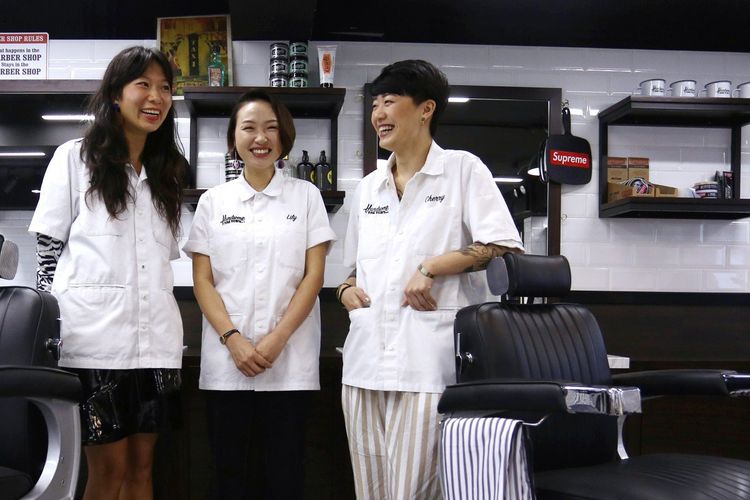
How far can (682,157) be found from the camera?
412 cm

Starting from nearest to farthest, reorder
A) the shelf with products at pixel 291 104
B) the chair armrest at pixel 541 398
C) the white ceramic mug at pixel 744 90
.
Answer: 1. the chair armrest at pixel 541 398
2. the shelf with products at pixel 291 104
3. the white ceramic mug at pixel 744 90

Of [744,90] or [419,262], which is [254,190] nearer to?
[419,262]

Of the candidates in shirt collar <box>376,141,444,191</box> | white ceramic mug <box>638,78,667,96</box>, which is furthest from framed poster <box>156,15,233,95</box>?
white ceramic mug <box>638,78,667,96</box>

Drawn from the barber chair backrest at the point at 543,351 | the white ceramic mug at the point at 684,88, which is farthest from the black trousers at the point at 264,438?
the white ceramic mug at the point at 684,88

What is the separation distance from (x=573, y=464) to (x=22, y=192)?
322 cm

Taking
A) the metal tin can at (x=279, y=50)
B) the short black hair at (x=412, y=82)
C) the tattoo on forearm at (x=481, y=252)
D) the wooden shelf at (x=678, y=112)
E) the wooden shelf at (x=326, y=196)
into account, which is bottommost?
the tattoo on forearm at (x=481, y=252)

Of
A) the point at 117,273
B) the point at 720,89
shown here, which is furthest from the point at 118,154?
the point at 720,89

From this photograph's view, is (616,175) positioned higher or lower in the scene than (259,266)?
higher

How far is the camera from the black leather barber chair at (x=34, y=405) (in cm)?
168

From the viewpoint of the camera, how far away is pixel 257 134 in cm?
248

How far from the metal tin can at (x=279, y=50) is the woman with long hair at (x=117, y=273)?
152 cm

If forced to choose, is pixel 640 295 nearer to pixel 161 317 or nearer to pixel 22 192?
pixel 161 317

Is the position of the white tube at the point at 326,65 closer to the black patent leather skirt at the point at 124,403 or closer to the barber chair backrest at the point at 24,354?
the black patent leather skirt at the point at 124,403

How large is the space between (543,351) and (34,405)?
1.42 m
